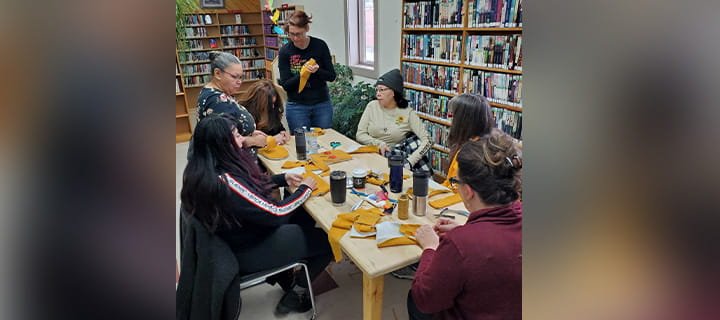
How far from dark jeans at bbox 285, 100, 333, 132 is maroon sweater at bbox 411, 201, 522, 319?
2210 millimetres

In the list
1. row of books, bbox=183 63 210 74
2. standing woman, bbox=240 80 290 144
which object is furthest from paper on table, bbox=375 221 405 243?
row of books, bbox=183 63 210 74

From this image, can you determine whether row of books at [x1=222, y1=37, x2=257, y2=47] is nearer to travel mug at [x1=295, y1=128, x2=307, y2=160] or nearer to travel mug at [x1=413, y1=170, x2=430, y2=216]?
travel mug at [x1=295, y1=128, x2=307, y2=160]

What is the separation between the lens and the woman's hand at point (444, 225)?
1611 millimetres

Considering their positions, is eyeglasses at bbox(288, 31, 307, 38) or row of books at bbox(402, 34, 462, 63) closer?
eyeglasses at bbox(288, 31, 307, 38)

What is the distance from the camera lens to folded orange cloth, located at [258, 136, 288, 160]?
261cm

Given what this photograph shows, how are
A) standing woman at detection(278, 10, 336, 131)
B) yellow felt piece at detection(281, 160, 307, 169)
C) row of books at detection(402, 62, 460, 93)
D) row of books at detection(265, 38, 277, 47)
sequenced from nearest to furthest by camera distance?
1. yellow felt piece at detection(281, 160, 307, 169)
2. standing woman at detection(278, 10, 336, 131)
3. row of books at detection(402, 62, 460, 93)
4. row of books at detection(265, 38, 277, 47)

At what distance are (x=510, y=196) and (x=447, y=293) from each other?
346mm

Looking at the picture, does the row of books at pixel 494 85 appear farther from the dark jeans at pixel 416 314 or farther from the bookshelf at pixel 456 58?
the dark jeans at pixel 416 314

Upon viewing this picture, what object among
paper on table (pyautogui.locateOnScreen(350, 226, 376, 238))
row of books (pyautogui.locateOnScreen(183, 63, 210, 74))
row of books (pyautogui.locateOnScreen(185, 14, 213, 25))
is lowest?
paper on table (pyautogui.locateOnScreen(350, 226, 376, 238))

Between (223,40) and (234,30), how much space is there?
0.90ft

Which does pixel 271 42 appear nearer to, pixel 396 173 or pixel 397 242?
pixel 396 173

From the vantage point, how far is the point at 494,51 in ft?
10.7

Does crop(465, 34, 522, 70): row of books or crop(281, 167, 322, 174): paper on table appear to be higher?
crop(465, 34, 522, 70): row of books
